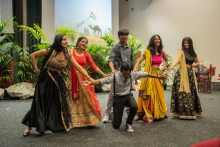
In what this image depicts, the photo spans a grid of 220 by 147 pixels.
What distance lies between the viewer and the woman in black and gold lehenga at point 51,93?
7.32ft

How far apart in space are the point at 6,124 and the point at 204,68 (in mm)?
6306

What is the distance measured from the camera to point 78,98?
8.45ft

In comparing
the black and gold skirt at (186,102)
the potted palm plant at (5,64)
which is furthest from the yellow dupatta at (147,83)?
the potted palm plant at (5,64)

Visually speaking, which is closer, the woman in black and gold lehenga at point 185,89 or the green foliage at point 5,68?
the woman in black and gold lehenga at point 185,89

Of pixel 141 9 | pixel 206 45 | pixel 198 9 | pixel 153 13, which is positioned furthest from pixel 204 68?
pixel 141 9

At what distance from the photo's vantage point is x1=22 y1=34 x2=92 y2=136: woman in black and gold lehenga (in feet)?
7.32

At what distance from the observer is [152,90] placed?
2906 mm

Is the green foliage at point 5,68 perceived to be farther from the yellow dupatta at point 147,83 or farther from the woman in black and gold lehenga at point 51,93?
the yellow dupatta at point 147,83

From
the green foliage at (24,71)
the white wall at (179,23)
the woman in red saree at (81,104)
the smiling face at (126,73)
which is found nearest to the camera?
the smiling face at (126,73)

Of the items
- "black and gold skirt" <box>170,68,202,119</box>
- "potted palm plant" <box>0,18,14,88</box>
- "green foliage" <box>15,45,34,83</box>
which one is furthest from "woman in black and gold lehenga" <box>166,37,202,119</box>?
"potted palm plant" <box>0,18,14,88</box>

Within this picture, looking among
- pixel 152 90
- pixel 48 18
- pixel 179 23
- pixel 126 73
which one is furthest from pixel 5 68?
pixel 179 23

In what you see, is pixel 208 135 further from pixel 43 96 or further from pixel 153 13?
pixel 153 13

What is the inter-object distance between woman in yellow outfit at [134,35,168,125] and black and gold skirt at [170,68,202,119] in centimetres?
28

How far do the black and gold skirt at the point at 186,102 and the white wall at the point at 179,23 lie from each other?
198 inches
